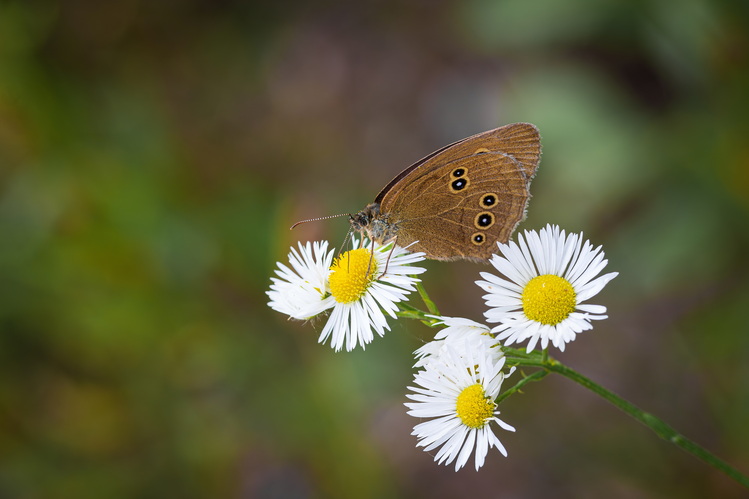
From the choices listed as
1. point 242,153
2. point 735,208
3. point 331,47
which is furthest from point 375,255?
point 331,47

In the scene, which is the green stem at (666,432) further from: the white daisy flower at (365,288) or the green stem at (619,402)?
the white daisy flower at (365,288)

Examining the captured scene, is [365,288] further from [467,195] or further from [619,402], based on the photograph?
[619,402]

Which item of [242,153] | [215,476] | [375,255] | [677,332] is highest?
[242,153]

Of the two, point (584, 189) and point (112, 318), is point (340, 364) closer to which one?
point (112, 318)

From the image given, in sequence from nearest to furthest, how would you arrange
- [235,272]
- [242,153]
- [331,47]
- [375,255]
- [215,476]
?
[375,255]
[215,476]
[235,272]
[242,153]
[331,47]

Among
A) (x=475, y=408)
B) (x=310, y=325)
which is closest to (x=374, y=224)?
(x=475, y=408)
